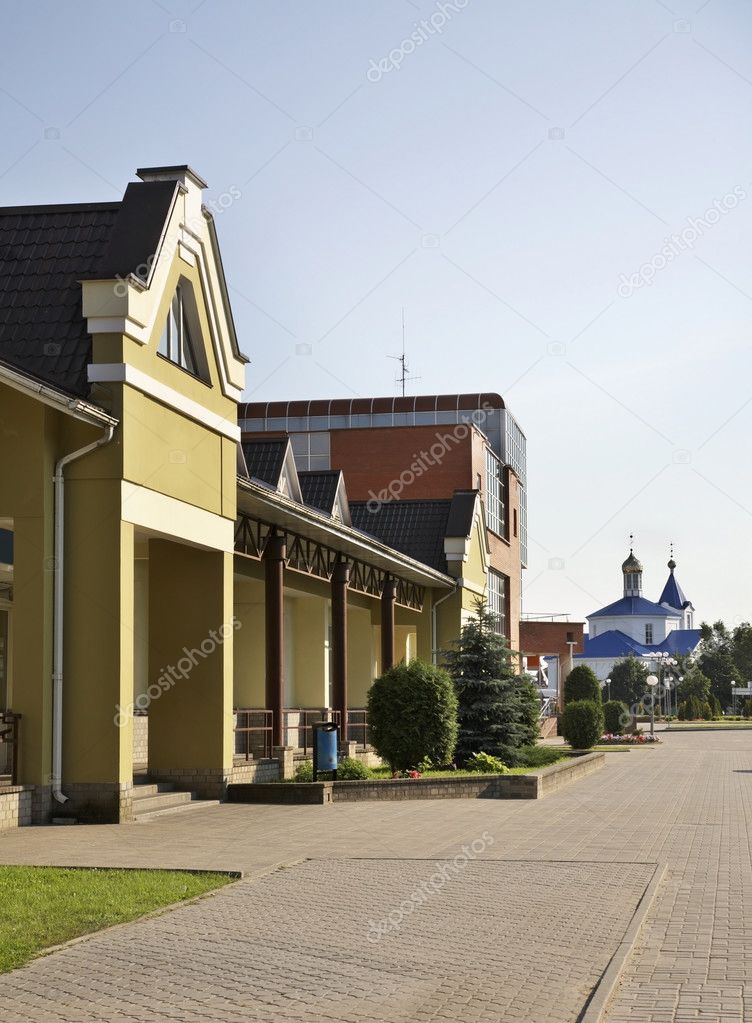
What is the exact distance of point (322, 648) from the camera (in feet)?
98.9

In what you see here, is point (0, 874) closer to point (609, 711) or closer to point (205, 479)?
point (205, 479)

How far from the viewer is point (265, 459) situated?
2781 cm

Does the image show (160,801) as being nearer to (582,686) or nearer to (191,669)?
(191,669)

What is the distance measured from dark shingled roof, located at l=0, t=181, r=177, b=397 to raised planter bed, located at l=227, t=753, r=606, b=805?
6.68 metres

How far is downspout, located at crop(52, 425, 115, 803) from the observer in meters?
15.8

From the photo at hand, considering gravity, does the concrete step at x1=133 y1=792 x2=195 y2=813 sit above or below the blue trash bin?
below

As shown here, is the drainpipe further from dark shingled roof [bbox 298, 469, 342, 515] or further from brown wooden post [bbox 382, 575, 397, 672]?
dark shingled roof [bbox 298, 469, 342, 515]

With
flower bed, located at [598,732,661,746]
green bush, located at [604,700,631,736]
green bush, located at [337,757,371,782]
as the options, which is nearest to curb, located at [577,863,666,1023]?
green bush, located at [337,757,371,782]

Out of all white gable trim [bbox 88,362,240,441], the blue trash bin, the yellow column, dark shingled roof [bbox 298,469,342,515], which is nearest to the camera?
white gable trim [bbox 88,362,240,441]

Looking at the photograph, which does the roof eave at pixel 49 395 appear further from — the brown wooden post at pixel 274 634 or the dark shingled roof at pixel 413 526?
the dark shingled roof at pixel 413 526

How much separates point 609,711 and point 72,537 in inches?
1607

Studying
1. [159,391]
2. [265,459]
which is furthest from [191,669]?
[265,459]

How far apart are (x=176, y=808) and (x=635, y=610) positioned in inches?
7167

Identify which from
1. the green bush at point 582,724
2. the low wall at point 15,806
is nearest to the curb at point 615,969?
the low wall at point 15,806
